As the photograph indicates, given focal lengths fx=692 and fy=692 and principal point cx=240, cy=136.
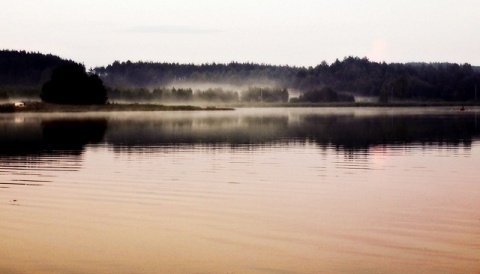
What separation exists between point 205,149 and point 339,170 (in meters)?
14.7

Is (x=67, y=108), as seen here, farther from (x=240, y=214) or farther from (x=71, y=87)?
(x=240, y=214)

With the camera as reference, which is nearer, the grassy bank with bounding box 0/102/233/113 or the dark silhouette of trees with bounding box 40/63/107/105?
the grassy bank with bounding box 0/102/233/113

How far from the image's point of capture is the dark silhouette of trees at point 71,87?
538 feet

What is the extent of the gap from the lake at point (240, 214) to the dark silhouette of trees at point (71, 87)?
13026 centimetres

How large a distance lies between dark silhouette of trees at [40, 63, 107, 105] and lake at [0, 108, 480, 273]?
130 metres

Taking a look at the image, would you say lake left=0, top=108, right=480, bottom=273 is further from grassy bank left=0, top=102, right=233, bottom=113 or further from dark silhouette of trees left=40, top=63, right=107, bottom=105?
dark silhouette of trees left=40, top=63, right=107, bottom=105

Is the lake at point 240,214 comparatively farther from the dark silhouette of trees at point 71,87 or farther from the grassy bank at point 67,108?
the dark silhouette of trees at point 71,87

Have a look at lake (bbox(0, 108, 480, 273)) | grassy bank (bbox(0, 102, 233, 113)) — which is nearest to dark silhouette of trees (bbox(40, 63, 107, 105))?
grassy bank (bbox(0, 102, 233, 113))

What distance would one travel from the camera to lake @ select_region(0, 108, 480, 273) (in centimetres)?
1405

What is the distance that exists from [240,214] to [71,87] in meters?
151

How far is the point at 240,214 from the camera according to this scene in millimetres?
19219

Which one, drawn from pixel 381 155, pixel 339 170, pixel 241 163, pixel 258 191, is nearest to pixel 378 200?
pixel 258 191

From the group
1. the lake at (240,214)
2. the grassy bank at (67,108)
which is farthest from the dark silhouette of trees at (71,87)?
the lake at (240,214)

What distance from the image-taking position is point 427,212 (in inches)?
763
